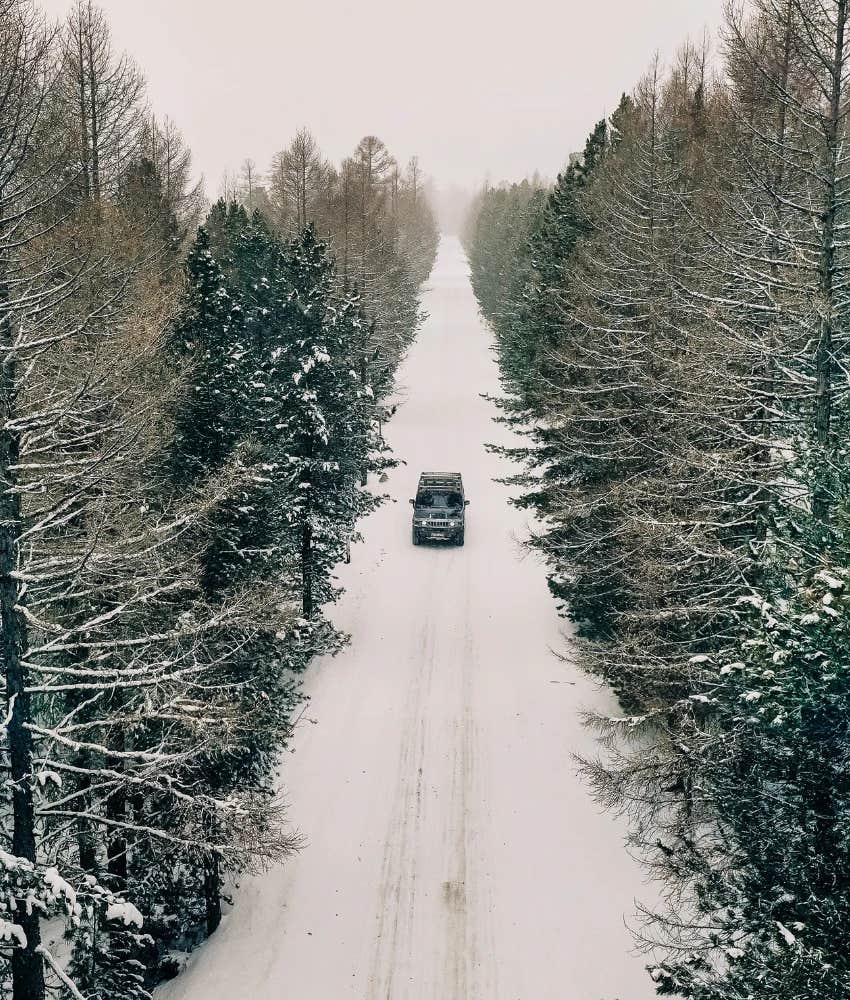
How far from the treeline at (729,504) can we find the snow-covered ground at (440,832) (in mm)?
1307

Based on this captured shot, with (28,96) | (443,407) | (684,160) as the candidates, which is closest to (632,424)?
(684,160)

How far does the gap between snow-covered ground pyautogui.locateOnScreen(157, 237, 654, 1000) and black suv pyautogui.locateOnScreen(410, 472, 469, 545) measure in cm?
282

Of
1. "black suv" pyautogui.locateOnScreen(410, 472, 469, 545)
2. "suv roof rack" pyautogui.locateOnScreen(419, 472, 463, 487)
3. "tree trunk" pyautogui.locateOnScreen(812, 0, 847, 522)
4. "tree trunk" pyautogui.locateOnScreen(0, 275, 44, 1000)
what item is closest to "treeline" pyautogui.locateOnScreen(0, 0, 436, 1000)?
"tree trunk" pyautogui.locateOnScreen(0, 275, 44, 1000)

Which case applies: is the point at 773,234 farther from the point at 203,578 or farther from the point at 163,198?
the point at 163,198

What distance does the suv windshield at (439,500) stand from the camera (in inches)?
1077

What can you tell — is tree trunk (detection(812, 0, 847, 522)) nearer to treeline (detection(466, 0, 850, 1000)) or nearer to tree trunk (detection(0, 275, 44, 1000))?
treeline (detection(466, 0, 850, 1000))

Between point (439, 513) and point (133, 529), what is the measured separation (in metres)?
17.3

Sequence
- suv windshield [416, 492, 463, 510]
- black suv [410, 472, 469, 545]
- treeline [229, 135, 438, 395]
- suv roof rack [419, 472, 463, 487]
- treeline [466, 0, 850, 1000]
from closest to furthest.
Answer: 1. treeline [466, 0, 850, 1000]
2. black suv [410, 472, 469, 545]
3. suv windshield [416, 492, 463, 510]
4. suv roof rack [419, 472, 463, 487]
5. treeline [229, 135, 438, 395]

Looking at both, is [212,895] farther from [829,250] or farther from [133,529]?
[829,250]

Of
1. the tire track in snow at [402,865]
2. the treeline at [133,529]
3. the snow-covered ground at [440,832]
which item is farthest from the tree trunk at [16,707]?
the tire track in snow at [402,865]

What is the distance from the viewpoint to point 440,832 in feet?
44.9

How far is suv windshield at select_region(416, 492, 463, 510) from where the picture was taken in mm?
27344

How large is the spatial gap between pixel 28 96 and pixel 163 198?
23767 mm

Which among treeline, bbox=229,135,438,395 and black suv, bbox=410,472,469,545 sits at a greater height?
treeline, bbox=229,135,438,395
